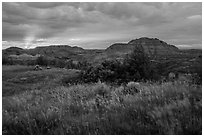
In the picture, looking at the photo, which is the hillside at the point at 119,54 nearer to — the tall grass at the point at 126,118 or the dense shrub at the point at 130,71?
the dense shrub at the point at 130,71

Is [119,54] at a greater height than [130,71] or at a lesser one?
lesser

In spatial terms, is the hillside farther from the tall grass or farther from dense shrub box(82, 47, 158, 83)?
the tall grass

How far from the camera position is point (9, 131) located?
5.00 metres

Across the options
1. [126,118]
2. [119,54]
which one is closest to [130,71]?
[126,118]

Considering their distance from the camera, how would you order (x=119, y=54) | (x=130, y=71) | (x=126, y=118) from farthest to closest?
(x=119, y=54), (x=130, y=71), (x=126, y=118)

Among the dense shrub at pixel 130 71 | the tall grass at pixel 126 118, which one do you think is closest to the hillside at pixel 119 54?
the dense shrub at pixel 130 71

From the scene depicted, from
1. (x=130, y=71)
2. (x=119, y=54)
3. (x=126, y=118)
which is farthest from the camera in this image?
(x=119, y=54)

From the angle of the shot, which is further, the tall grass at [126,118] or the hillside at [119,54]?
the hillside at [119,54]

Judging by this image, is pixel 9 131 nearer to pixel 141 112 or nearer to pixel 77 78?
pixel 141 112

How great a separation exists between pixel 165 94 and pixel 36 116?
10.0ft

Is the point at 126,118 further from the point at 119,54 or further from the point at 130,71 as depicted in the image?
the point at 119,54

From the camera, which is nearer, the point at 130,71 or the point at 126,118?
the point at 126,118

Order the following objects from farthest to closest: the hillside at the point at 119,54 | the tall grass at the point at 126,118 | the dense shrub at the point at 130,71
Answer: the hillside at the point at 119,54 → the dense shrub at the point at 130,71 → the tall grass at the point at 126,118

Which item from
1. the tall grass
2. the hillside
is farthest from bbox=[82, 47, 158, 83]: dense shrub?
the tall grass
